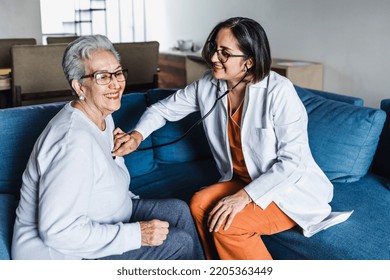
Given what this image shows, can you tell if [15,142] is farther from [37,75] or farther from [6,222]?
[37,75]

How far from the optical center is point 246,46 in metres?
1.63

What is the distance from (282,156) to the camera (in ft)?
5.33

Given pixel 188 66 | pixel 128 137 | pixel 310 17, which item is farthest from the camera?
pixel 188 66

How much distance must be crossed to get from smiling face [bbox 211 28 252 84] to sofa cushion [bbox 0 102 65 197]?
2.50 feet

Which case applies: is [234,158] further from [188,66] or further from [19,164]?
[188,66]

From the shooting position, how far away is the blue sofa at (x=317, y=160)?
1.63 m

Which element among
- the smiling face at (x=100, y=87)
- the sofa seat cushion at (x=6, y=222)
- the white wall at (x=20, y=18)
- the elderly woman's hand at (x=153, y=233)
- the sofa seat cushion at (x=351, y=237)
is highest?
the white wall at (x=20, y=18)

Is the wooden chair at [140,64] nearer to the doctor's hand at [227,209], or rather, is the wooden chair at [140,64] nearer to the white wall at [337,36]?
the white wall at [337,36]

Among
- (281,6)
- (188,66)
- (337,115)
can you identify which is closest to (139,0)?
(188,66)

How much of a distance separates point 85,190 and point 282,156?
70 centimetres

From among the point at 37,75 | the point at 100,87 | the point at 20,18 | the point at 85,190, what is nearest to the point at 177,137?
the point at 100,87

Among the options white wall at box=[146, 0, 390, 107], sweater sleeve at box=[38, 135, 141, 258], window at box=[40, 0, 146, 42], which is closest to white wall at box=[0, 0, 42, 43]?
window at box=[40, 0, 146, 42]

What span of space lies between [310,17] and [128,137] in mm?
2716

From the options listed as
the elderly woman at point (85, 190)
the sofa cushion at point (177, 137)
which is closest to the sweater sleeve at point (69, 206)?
the elderly woman at point (85, 190)
